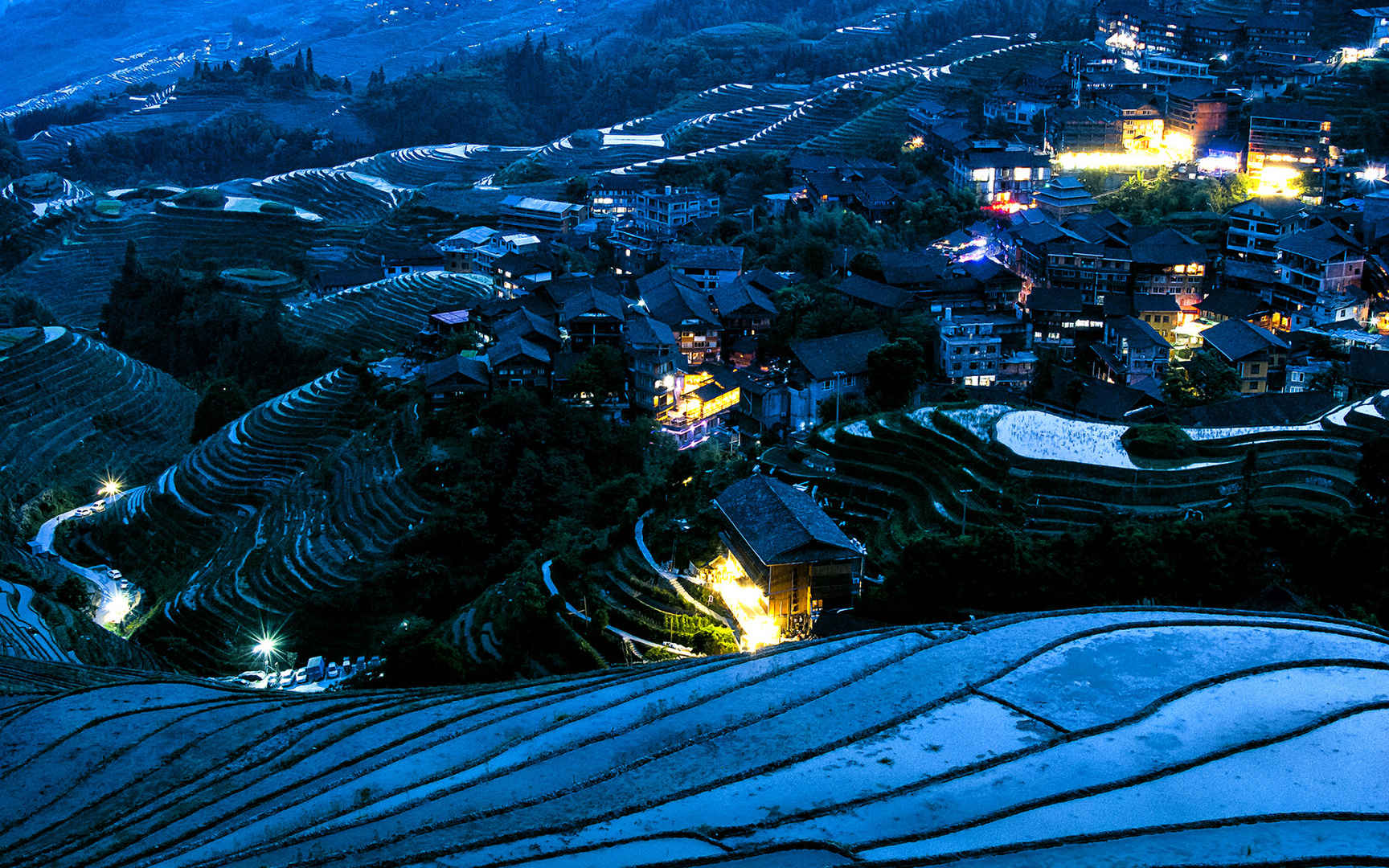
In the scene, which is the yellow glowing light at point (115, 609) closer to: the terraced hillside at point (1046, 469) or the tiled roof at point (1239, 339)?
the terraced hillside at point (1046, 469)

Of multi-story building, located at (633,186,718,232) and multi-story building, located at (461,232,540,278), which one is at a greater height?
multi-story building, located at (633,186,718,232)

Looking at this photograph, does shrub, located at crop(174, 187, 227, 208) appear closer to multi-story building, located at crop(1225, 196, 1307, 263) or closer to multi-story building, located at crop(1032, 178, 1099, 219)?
multi-story building, located at crop(1032, 178, 1099, 219)

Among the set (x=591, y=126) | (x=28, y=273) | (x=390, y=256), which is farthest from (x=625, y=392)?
(x=591, y=126)

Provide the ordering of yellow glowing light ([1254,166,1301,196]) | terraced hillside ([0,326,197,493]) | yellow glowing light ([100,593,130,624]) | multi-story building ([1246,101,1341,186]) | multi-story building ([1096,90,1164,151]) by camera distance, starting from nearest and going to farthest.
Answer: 1. yellow glowing light ([100,593,130,624])
2. terraced hillside ([0,326,197,493])
3. yellow glowing light ([1254,166,1301,196])
4. multi-story building ([1246,101,1341,186])
5. multi-story building ([1096,90,1164,151])

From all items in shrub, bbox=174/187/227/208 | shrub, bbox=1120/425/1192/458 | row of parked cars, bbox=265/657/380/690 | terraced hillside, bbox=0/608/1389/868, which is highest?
terraced hillside, bbox=0/608/1389/868

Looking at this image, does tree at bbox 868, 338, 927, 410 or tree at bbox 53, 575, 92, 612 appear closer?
tree at bbox 53, 575, 92, 612

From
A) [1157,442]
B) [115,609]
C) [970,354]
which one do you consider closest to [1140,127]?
[970,354]

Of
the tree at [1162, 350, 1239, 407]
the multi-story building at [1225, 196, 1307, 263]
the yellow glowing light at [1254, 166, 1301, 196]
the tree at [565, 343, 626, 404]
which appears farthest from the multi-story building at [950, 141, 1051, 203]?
the tree at [565, 343, 626, 404]
